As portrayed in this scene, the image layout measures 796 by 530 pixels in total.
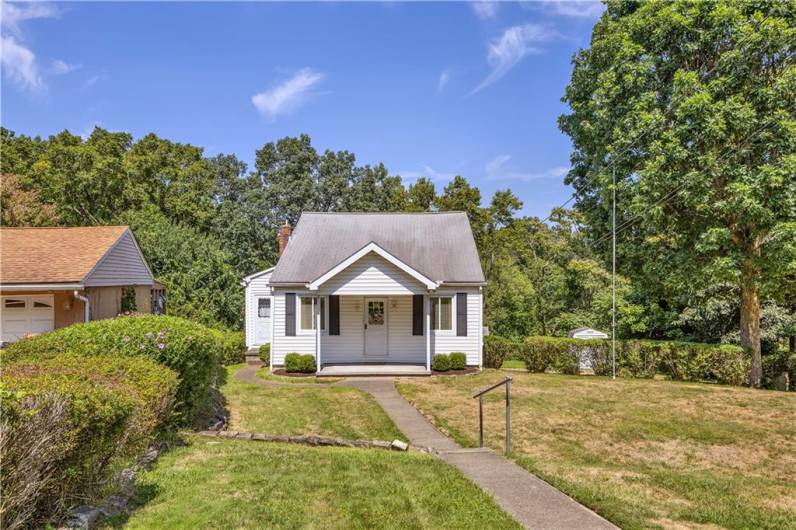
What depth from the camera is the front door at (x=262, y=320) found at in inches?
887

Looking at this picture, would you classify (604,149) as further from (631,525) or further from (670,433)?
(631,525)

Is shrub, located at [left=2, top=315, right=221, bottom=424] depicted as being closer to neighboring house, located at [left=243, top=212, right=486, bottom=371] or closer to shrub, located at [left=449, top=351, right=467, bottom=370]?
neighboring house, located at [left=243, top=212, right=486, bottom=371]

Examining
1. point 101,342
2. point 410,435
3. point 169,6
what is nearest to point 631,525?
point 410,435

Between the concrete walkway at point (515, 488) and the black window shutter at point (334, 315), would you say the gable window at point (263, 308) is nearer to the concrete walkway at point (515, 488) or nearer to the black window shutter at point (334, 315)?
the black window shutter at point (334, 315)

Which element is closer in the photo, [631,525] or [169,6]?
[631,525]

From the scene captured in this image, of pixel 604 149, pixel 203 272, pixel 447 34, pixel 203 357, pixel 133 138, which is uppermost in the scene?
pixel 133 138

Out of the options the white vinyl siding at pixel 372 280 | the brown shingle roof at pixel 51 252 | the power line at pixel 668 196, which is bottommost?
the white vinyl siding at pixel 372 280

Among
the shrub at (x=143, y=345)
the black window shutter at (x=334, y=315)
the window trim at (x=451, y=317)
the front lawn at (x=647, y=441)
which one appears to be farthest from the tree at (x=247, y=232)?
the shrub at (x=143, y=345)

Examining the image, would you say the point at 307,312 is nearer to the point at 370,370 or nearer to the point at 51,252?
the point at 370,370

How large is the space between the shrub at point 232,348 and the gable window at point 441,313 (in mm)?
9016

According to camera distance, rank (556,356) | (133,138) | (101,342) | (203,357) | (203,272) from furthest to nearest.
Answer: (133,138), (203,272), (556,356), (203,357), (101,342)

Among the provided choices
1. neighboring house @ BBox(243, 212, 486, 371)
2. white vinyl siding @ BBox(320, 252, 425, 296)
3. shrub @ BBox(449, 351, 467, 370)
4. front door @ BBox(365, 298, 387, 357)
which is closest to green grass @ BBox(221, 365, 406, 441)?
neighboring house @ BBox(243, 212, 486, 371)

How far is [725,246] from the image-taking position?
15.2 m

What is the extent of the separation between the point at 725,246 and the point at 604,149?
→ 5.26 meters
